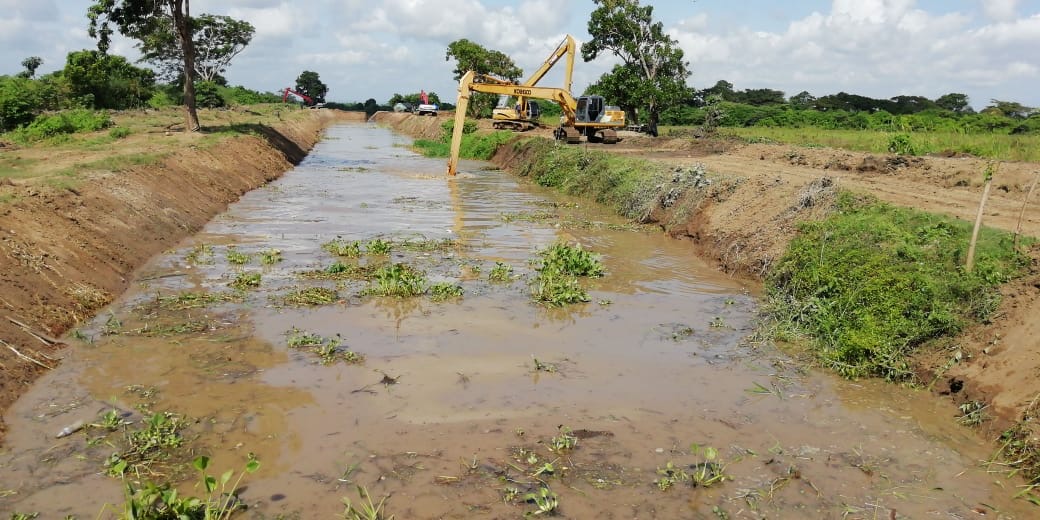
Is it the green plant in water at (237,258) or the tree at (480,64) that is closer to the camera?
the green plant in water at (237,258)

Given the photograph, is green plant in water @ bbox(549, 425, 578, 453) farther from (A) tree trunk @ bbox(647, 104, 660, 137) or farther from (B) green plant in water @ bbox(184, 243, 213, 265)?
(A) tree trunk @ bbox(647, 104, 660, 137)

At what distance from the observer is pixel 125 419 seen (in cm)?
604

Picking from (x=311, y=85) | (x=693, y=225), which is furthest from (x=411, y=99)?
(x=693, y=225)

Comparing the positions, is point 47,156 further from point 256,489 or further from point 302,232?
point 256,489

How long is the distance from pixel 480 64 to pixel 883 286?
44.1 m

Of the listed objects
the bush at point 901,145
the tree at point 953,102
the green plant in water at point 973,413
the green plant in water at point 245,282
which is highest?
the tree at point 953,102

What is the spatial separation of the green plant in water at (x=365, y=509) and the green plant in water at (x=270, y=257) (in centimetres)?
744

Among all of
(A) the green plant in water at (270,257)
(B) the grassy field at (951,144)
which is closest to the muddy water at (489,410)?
(A) the green plant in water at (270,257)

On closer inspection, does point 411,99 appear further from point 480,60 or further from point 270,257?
point 270,257

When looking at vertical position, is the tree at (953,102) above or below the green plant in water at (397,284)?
above

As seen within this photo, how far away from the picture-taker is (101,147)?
18.8m

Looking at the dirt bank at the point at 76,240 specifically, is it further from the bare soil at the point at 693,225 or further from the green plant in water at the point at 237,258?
the green plant in water at the point at 237,258

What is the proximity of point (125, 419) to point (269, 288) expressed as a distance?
421cm

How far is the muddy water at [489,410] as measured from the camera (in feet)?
16.8
